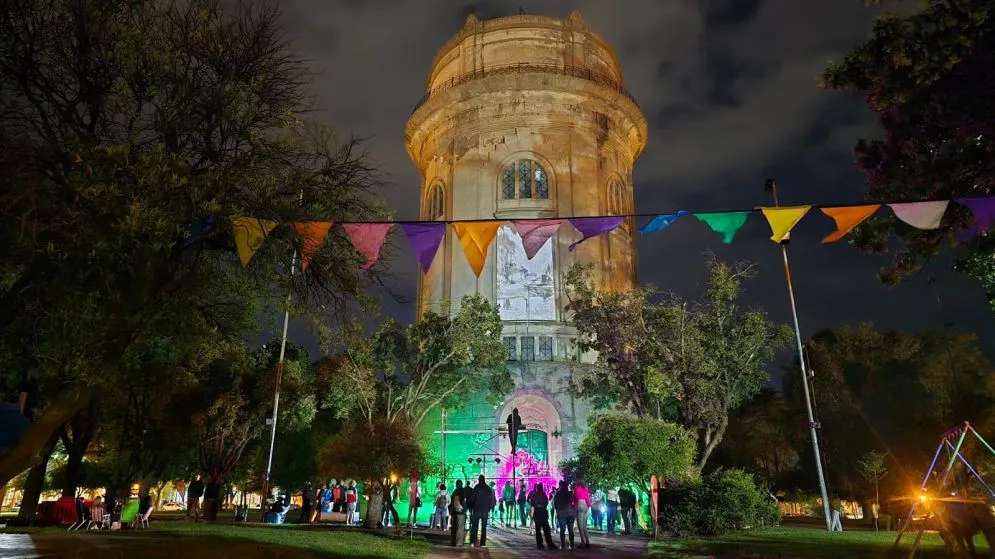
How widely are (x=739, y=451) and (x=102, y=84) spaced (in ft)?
122

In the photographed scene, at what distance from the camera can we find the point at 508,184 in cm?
3459

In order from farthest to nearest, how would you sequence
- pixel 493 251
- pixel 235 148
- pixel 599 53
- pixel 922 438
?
pixel 599 53
pixel 493 251
pixel 922 438
pixel 235 148

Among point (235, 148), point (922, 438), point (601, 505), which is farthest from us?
point (922, 438)

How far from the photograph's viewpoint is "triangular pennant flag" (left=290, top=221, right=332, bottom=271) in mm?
10883

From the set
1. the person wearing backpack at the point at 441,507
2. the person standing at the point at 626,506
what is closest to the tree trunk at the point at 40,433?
the person wearing backpack at the point at 441,507

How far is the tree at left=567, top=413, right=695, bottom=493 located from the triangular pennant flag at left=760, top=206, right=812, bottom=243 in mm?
9130

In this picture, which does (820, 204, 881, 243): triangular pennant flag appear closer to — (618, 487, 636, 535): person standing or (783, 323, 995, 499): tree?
(618, 487, 636, 535): person standing

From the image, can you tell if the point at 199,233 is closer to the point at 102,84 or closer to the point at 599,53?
the point at 102,84

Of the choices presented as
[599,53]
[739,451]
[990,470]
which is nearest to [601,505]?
[990,470]

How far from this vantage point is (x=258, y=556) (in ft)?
30.3

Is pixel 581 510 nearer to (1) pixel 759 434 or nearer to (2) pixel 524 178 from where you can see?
(2) pixel 524 178

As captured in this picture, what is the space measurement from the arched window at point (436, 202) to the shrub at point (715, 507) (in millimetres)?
22562

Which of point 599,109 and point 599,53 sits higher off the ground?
point 599,53

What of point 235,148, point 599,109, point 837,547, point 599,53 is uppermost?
point 599,53
